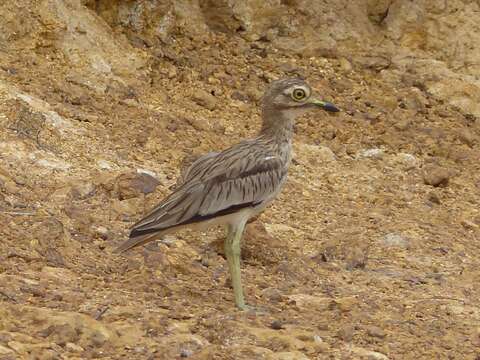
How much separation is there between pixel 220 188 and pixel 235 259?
422mm

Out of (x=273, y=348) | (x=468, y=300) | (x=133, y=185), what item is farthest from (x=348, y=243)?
(x=273, y=348)

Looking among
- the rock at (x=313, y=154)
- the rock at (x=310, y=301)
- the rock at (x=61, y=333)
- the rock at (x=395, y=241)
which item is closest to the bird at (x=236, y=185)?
the rock at (x=310, y=301)

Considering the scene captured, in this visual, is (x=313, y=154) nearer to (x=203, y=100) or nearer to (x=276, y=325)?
(x=203, y=100)

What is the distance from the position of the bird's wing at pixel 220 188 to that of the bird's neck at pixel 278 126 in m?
0.15

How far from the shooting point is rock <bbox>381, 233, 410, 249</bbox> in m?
8.05

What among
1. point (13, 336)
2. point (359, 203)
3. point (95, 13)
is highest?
point (95, 13)

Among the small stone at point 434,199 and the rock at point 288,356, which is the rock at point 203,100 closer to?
the small stone at point 434,199

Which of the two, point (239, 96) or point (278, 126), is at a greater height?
point (239, 96)

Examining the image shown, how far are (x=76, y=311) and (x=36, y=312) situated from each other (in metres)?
0.28

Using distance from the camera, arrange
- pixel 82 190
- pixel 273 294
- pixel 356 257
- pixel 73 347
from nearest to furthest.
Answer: pixel 73 347, pixel 273 294, pixel 82 190, pixel 356 257

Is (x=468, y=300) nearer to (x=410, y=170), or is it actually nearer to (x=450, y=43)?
(x=410, y=170)

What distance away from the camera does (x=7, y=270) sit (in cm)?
604

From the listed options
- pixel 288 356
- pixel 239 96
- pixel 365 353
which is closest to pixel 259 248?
pixel 365 353

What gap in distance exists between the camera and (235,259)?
20.8 feet
